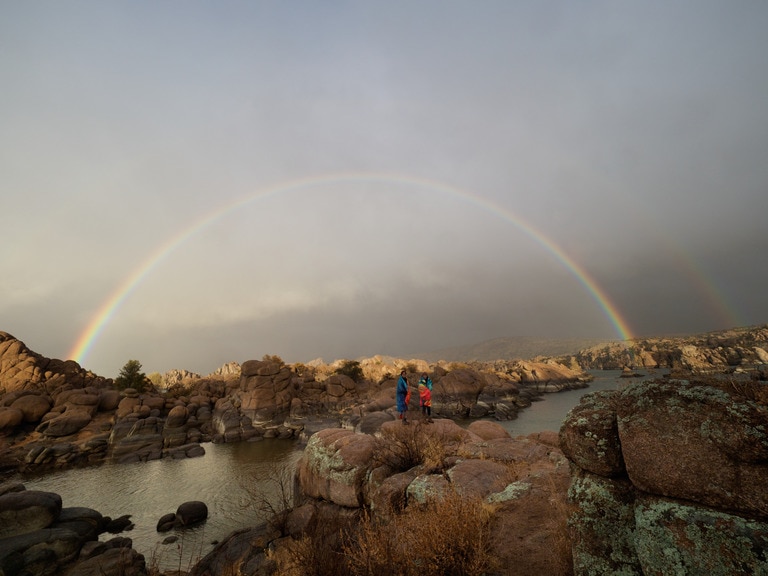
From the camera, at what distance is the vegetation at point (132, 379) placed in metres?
60.2

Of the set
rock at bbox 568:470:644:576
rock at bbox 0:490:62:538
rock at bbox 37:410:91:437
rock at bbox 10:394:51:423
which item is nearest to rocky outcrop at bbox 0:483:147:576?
rock at bbox 0:490:62:538

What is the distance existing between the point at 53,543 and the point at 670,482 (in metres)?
22.1

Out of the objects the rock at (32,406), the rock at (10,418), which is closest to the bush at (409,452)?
the rock at (10,418)

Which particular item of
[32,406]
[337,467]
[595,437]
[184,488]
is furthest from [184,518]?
[32,406]

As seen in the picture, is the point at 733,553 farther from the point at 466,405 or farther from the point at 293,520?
the point at 466,405

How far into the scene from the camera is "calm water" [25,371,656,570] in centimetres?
1692

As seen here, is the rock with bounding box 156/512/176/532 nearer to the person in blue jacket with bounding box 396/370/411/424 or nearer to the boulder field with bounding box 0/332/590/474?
the boulder field with bounding box 0/332/590/474

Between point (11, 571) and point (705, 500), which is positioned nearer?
point (705, 500)

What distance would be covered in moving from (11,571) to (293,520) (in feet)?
40.3

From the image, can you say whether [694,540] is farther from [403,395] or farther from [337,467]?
[403,395]

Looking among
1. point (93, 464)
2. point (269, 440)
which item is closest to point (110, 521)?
point (93, 464)

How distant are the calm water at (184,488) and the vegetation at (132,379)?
31.2 metres

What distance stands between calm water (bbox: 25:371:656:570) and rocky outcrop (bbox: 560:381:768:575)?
41.6 ft

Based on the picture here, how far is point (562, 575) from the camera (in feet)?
15.0
